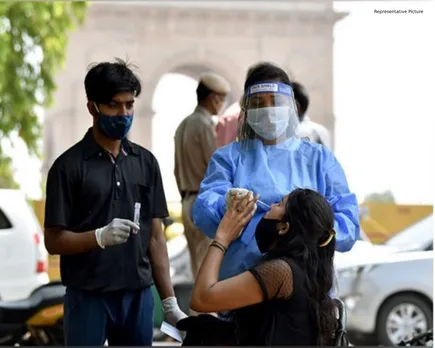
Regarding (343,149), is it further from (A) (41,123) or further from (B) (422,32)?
(A) (41,123)

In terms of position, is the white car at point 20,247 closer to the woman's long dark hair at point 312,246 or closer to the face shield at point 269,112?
the face shield at point 269,112

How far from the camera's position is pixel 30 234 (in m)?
10.8

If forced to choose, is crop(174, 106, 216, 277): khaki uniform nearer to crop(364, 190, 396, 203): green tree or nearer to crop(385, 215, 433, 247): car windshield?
crop(364, 190, 396, 203): green tree

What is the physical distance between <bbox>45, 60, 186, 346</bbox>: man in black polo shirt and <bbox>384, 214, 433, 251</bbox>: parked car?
6.18 m

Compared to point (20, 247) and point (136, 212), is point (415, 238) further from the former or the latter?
point (136, 212)

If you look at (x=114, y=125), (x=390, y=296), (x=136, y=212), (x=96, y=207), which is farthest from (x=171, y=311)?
(x=390, y=296)

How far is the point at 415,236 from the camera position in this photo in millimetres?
10906

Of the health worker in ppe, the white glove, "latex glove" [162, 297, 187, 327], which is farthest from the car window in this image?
the health worker in ppe

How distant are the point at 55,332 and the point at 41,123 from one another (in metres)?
6.69

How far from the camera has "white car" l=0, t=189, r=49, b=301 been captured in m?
10.7

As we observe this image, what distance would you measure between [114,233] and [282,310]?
0.77m

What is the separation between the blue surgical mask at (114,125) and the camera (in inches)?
184

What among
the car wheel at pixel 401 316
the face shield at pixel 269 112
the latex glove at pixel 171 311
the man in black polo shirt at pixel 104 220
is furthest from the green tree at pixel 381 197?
the face shield at pixel 269 112

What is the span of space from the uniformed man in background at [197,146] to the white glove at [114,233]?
291cm
